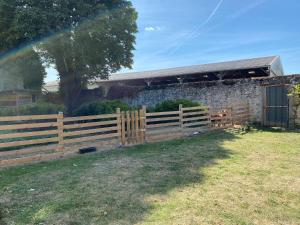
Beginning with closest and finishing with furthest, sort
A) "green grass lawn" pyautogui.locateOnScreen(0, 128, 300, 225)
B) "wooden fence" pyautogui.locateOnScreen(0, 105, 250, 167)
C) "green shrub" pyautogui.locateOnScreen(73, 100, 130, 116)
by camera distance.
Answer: "green grass lawn" pyautogui.locateOnScreen(0, 128, 300, 225) → "wooden fence" pyautogui.locateOnScreen(0, 105, 250, 167) → "green shrub" pyautogui.locateOnScreen(73, 100, 130, 116)

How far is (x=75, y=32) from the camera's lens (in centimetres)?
1786

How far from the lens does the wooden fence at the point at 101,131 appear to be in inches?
306

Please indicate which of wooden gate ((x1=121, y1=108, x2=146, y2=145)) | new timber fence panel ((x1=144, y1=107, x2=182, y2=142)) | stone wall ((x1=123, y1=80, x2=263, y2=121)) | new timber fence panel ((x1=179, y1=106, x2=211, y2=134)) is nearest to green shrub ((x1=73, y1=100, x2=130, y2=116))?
new timber fence panel ((x1=179, y1=106, x2=211, y2=134))

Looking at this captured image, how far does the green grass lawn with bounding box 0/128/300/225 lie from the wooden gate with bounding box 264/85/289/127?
5836 mm

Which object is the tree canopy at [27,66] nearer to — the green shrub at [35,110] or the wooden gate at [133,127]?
the green shrub at [35,110]

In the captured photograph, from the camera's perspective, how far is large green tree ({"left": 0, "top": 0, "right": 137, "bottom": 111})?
55.0 ft

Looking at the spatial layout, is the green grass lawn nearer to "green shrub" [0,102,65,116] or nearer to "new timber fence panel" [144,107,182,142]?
"new timber fence panel" [144,107,182,142]

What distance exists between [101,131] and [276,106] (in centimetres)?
919

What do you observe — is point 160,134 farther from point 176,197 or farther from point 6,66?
point 6,66

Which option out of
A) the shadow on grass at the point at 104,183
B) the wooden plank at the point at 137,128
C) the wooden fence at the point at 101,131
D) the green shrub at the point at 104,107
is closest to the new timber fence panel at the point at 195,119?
the wooden fence at the point at 101,131

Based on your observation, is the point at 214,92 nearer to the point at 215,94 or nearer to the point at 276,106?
the point at 215,94

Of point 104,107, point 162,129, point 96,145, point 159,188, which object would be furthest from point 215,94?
point 159,188

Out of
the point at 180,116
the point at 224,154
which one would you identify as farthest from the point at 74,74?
the point at 224,154

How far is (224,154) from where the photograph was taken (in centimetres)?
839
